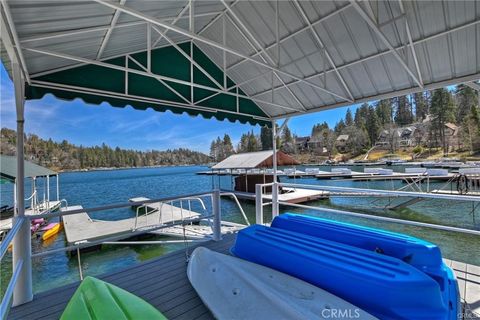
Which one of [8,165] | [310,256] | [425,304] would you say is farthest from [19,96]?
[8,165]

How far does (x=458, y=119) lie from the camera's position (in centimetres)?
3612

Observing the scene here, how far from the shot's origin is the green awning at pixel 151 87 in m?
2.88

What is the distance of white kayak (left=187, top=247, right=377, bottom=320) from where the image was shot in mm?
1341

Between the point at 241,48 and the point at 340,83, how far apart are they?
1.74 m

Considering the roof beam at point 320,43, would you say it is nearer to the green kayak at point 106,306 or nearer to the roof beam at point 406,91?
the roof beam at point 406,91

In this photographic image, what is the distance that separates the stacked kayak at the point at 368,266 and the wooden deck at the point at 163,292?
1.93 feet

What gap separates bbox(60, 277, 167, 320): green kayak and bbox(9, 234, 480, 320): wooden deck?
0.47m

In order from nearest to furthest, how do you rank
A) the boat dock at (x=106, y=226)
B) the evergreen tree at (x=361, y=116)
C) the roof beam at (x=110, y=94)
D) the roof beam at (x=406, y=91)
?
the roof beam at (x=110, y=94) < the roof beam at (x=406, y=91) < the boat dock at (x=106, y=226) < the evergreen tree at (x=361, y=116)

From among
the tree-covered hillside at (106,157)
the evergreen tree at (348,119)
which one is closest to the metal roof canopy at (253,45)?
the tree-covered hillside at (106,157)

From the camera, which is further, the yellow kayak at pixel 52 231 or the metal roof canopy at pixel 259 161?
the metal roof canopy at pixel 259 161

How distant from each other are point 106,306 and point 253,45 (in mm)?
3674

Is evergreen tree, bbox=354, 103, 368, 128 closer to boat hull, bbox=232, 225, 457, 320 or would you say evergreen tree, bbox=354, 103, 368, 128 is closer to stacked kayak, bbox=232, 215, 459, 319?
stacked kayak, bbox=232, 215, 459, 319

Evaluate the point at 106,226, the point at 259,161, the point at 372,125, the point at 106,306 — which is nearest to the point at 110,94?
the point at 106,306

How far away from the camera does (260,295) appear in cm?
154
